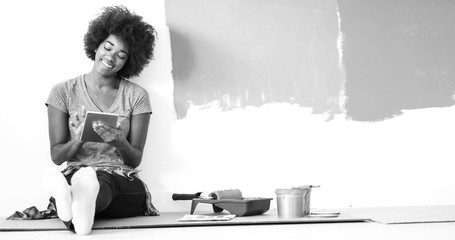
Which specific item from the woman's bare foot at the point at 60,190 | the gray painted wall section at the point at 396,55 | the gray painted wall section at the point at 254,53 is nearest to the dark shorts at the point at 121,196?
the woman's bare foot at the point at 60,190

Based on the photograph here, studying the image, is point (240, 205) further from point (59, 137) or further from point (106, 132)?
point (59, 137)

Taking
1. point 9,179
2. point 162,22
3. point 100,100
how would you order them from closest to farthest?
point 100,100, point 9,179, point 162,22

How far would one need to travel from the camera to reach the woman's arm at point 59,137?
2496 mm

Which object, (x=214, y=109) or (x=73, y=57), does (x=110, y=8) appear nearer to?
(x=73, y=57)

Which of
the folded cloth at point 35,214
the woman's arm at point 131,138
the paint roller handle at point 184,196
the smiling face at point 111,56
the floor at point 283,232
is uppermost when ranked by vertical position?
the smiling face at point 111,56

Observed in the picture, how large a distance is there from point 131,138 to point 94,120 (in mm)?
527

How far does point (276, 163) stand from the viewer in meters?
3.04

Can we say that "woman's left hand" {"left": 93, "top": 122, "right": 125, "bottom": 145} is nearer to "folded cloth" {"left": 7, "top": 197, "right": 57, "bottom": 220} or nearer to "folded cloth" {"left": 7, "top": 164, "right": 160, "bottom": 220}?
"folded cloth" {"left": 7, "top": 164, "right": 160, "bottom": 220}

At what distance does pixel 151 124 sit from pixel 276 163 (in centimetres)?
67

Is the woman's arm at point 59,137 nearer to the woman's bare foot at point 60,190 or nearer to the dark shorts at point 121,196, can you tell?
the dark shorts at point 121,196

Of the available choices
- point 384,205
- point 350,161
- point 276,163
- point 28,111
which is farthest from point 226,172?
point 28,111

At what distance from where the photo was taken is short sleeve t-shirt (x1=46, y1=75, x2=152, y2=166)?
2592 millimetres

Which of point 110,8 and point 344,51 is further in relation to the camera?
point 344,51

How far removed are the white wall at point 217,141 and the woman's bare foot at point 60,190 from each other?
3.61 feet
